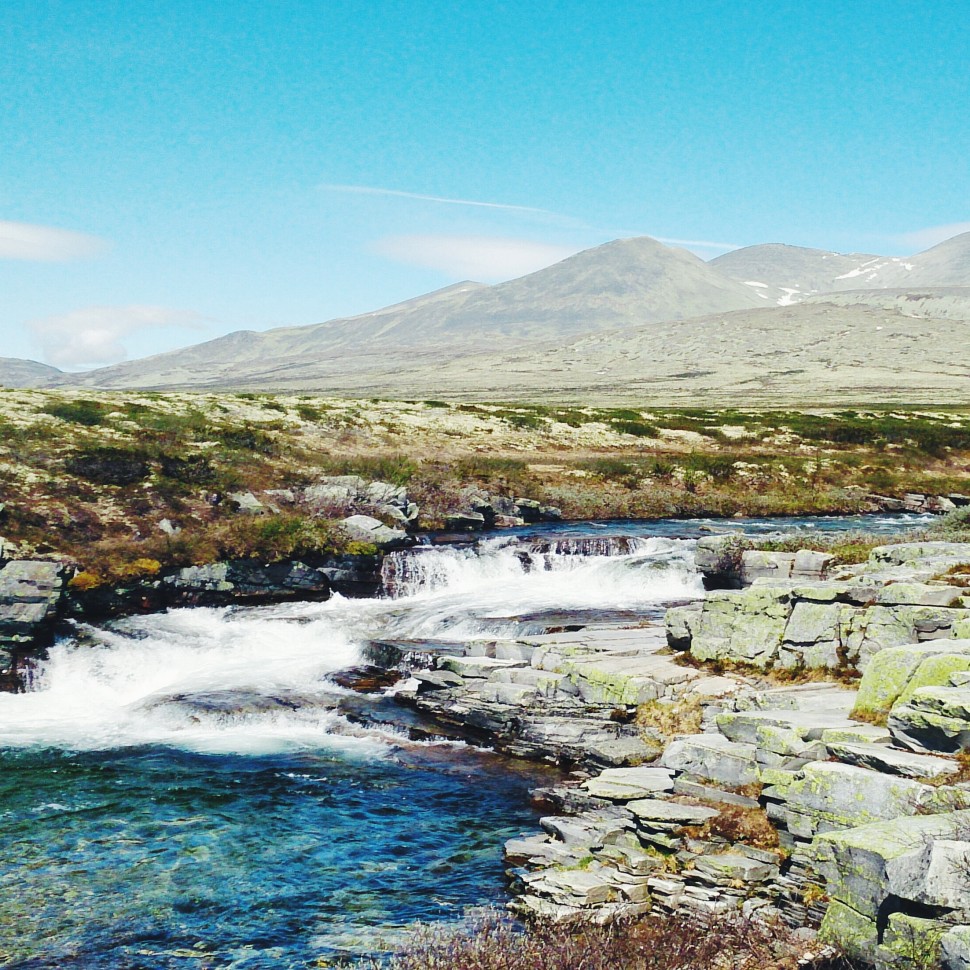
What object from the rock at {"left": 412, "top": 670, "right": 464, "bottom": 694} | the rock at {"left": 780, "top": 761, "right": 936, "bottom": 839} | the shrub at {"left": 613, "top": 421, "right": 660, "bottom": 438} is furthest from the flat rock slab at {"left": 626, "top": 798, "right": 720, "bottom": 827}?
the shrub at {"left": 613, "top": 421, "right": 660, "bottom": 438}

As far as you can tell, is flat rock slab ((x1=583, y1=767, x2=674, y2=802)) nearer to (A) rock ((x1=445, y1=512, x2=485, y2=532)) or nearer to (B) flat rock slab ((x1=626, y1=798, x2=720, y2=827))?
(B) flat rock slab ((x1=626, y1=798, x2=720, y2=827))

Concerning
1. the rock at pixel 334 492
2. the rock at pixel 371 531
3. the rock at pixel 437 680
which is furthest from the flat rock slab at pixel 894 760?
the rock at pixel 334 492

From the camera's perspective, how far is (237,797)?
19.7 meters

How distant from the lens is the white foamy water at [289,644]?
80.5 feet

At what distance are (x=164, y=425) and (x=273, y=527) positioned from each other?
2136 cm

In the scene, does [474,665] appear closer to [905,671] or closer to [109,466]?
[905,671]

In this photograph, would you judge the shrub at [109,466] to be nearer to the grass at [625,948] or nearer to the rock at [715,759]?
the rock at [715,759]

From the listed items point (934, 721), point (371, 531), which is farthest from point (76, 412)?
point (934, 721)

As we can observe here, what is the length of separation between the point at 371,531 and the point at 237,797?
23400mm

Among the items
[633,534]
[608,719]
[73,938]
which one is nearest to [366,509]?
[633,534]

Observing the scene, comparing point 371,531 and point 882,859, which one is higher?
point 882,859

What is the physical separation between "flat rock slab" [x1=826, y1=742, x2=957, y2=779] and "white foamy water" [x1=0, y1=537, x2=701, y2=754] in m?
12.3

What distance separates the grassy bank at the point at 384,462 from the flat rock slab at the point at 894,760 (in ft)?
96.1

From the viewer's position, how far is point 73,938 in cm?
1387
